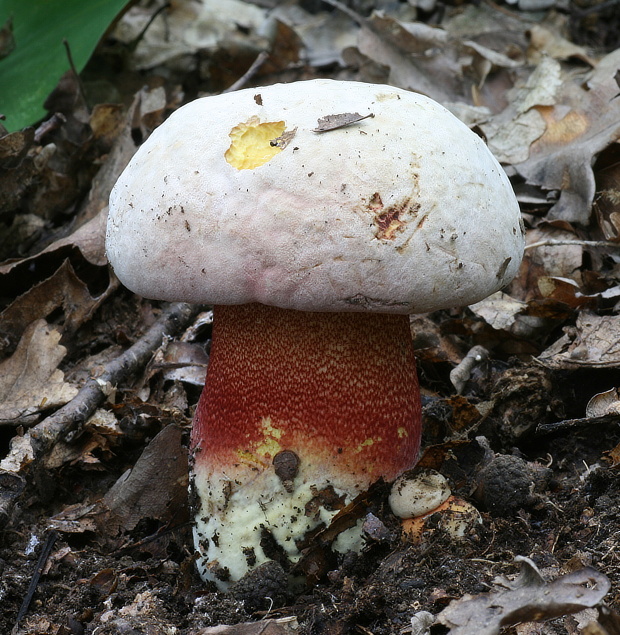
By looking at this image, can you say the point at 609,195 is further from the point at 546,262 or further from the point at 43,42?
the point at 43,42

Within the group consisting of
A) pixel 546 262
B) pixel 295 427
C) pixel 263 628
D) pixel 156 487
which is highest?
pixel 295 427

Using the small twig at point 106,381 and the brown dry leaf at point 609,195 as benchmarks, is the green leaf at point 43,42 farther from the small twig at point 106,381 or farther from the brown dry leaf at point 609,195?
the brown dry leaf at point 609,195

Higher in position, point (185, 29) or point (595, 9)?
point (185, 29)

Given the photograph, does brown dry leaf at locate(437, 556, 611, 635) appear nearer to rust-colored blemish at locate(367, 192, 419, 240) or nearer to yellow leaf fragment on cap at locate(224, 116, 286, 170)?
rust-colored blemish at locate(367, 192, 419, 240)

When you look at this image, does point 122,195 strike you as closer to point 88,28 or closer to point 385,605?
point 385,605

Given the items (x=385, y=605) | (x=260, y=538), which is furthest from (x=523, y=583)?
(x=260, y=538)

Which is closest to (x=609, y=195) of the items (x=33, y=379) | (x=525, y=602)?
(x=525, y=602)
